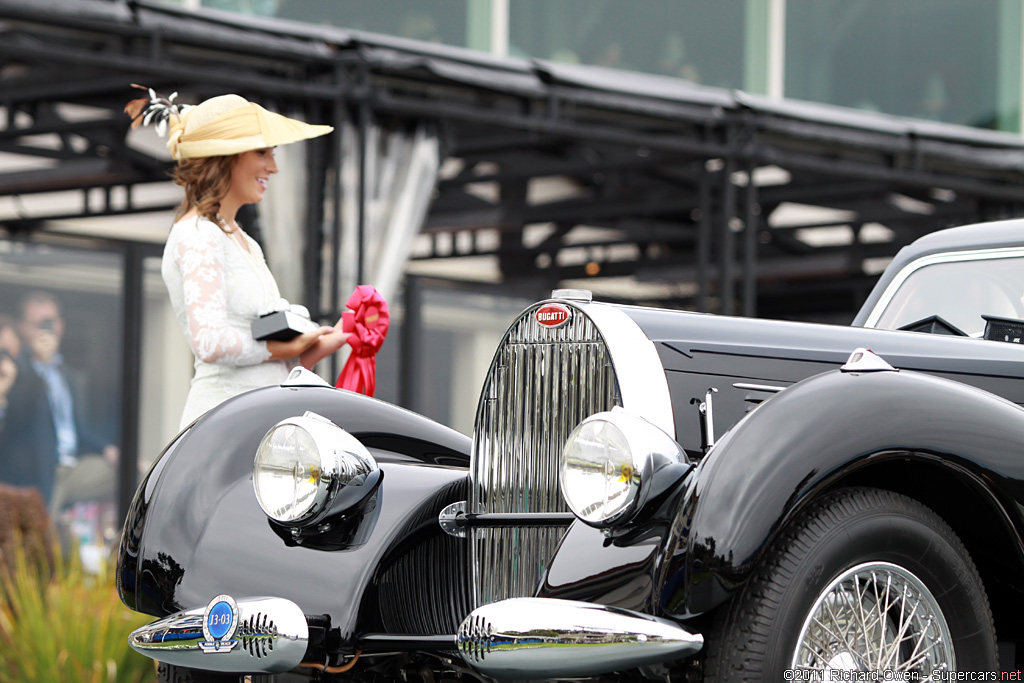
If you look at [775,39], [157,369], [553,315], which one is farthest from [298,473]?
[775,39]

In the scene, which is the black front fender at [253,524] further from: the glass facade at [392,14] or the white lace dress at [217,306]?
the glass facade at [392,14]

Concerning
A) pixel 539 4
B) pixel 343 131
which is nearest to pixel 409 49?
pixel 343 131

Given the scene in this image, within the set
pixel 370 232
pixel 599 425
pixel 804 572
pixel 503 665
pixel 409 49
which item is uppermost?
pixel 409 49

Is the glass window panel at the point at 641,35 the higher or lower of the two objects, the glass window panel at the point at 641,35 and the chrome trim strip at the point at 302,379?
the higher

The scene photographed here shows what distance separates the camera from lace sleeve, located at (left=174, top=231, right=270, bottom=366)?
12.0 feet

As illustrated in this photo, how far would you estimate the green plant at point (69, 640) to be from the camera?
Result: 4832 mm

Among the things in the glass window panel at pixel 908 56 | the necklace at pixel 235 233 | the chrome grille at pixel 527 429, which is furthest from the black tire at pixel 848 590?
the glass window panel at pixel 908 56

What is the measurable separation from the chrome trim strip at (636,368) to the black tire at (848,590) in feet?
1.44

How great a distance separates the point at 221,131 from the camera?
3.82m

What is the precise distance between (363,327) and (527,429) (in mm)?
1026

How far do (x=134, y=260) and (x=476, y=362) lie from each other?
311 centimetres

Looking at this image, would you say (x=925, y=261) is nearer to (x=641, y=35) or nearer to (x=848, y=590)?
(x=848, y=590)

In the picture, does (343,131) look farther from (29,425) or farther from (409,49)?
(29,425)

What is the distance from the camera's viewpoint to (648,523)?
99.0 inches
